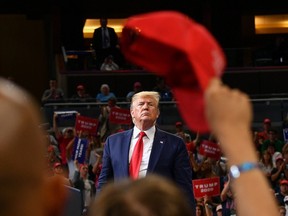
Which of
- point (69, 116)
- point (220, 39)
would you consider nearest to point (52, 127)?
point (69, 116)

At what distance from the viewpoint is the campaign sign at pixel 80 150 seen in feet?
41.7

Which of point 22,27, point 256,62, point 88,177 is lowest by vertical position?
point 88,177

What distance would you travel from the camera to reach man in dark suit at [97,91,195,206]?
20.3 ft

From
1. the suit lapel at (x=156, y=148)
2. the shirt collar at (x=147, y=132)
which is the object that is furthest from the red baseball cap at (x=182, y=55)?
the shirt collar at (x=147, y=132)

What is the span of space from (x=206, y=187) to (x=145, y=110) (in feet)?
14.0

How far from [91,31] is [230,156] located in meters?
21.7

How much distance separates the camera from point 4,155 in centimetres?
119

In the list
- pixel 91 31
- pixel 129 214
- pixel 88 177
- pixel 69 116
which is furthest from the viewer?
pixel 91 31

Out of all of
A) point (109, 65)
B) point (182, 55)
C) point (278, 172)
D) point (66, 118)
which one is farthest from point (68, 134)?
point (182, 55)

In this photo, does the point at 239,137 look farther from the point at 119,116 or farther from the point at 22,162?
the point at 119,116

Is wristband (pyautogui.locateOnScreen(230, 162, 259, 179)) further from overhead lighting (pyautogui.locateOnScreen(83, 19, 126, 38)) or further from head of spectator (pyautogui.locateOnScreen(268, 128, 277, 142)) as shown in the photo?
overhead lighting (pyautogui.locateOnScreen(83, 19, 126, 38))

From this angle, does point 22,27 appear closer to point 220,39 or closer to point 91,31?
point 91,31

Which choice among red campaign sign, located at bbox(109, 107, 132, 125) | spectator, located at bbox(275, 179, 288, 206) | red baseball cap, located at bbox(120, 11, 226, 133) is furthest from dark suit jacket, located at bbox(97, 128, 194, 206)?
red campaign sign, located at bbox(109, 107, 132, 125)

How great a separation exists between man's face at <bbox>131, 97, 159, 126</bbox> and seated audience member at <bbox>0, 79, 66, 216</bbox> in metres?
5.18
